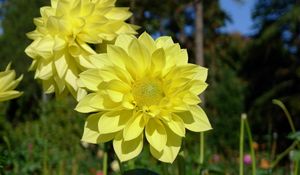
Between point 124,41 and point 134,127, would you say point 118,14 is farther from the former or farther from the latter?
point 134,127

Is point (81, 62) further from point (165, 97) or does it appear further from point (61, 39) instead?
point (165, 97)

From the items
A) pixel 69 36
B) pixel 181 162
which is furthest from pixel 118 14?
pixel 181 162

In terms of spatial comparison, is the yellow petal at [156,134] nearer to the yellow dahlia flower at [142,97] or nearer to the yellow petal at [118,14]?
the yellow dahlia flower at [142,97]

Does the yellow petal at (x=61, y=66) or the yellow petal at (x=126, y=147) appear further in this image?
the yellow petal at (x=61, y=66)

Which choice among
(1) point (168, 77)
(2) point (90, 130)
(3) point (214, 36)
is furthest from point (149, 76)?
(3) point (214, 36)

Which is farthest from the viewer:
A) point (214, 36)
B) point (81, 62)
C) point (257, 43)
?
point (214, 36)

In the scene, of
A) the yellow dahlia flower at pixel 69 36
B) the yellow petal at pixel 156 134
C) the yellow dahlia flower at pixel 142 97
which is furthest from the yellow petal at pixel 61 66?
the yellow petal at pixel 156 134

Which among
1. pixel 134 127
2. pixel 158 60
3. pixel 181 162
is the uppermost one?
pixel 158 60
